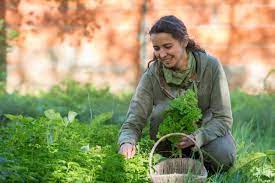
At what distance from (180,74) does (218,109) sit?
0.37 meters

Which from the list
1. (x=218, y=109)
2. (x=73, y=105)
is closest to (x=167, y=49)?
(x=218, y=109)

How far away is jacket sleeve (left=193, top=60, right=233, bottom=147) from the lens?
477 centimetres

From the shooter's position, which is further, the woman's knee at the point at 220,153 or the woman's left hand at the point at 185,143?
the woman's knee at the point at 220,153

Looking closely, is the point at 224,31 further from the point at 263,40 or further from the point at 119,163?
the point at 119,163

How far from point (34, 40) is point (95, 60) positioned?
88 cm

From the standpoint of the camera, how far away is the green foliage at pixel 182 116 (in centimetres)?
445

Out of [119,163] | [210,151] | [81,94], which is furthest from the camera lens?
[81,94]

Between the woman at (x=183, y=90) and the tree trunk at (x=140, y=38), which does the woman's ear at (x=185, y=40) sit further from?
the tree trunk at (x=140, y=38)

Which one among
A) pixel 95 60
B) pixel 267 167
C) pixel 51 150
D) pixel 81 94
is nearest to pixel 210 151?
pixel 267 167

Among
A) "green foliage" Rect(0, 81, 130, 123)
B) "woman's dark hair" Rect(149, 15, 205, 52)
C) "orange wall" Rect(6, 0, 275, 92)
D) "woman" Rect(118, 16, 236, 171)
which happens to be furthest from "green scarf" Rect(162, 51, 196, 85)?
"orange wall" Rect(6, 0, 275, 92)

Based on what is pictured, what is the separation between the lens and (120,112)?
669cm

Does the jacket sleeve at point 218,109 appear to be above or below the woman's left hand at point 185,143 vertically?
above

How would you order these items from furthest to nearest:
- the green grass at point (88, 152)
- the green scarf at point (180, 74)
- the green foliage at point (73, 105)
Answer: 1. the green foliage at point (73, 105)
2. the green scarf at point (180, 74)
3. the green grass at point (88, 152)

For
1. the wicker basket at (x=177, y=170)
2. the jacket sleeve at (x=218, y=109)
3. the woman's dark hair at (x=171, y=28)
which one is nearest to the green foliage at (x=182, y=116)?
the wicker basket at (x=177, y=170)
